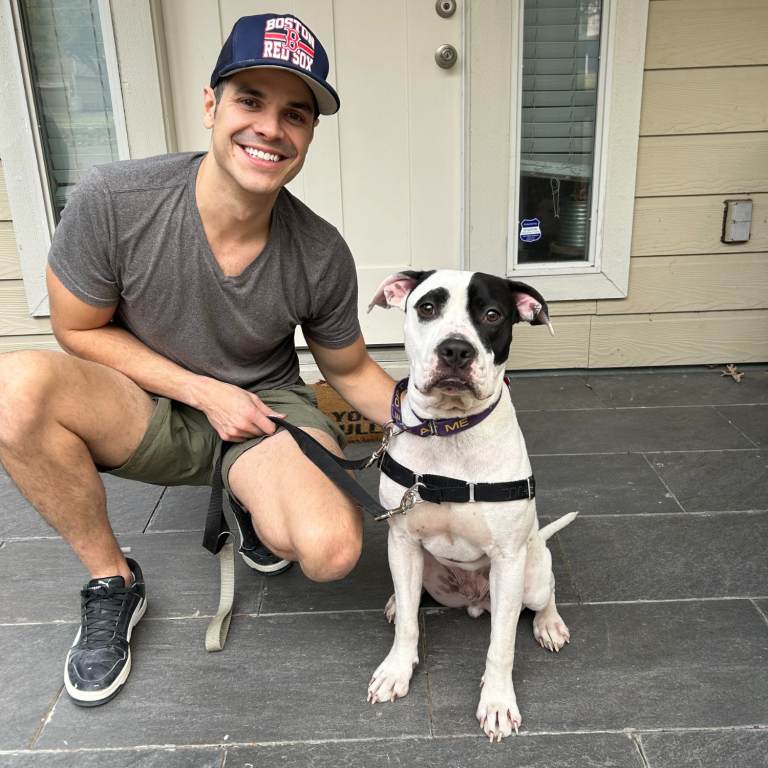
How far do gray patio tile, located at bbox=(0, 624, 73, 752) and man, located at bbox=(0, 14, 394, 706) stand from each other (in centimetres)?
9

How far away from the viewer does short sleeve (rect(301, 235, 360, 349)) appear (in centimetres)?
216

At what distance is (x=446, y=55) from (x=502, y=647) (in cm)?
298

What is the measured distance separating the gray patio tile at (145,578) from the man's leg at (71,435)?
0.79 ft

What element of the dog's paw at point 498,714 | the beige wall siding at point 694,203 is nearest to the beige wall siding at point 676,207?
the beige wall siding at point 694,203

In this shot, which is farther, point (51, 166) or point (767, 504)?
point (51, 166)

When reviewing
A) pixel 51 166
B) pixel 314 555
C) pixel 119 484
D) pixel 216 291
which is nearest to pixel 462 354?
pixel 314 555

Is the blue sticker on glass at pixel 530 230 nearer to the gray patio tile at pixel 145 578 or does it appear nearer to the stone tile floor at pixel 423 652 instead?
the stone tile floor at pixel 423 652

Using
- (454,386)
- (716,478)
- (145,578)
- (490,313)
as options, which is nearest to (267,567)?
(145,578)

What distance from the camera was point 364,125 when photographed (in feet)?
11.9

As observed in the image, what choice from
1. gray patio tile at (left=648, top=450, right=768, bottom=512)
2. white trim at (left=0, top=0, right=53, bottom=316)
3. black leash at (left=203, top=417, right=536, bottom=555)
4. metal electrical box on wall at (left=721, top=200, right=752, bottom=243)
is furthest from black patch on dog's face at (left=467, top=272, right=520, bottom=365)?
white trim at (left=0, top=0, right=53, bottom=316)

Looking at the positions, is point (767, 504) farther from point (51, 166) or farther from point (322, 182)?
point (51, 166)

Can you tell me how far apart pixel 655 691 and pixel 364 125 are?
9.78 ft

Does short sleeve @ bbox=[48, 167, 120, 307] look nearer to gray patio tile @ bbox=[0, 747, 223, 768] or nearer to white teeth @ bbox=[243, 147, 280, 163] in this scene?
white teeth @ bbox=[243, 147, 280, 163]

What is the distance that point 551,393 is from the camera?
12.8ft
